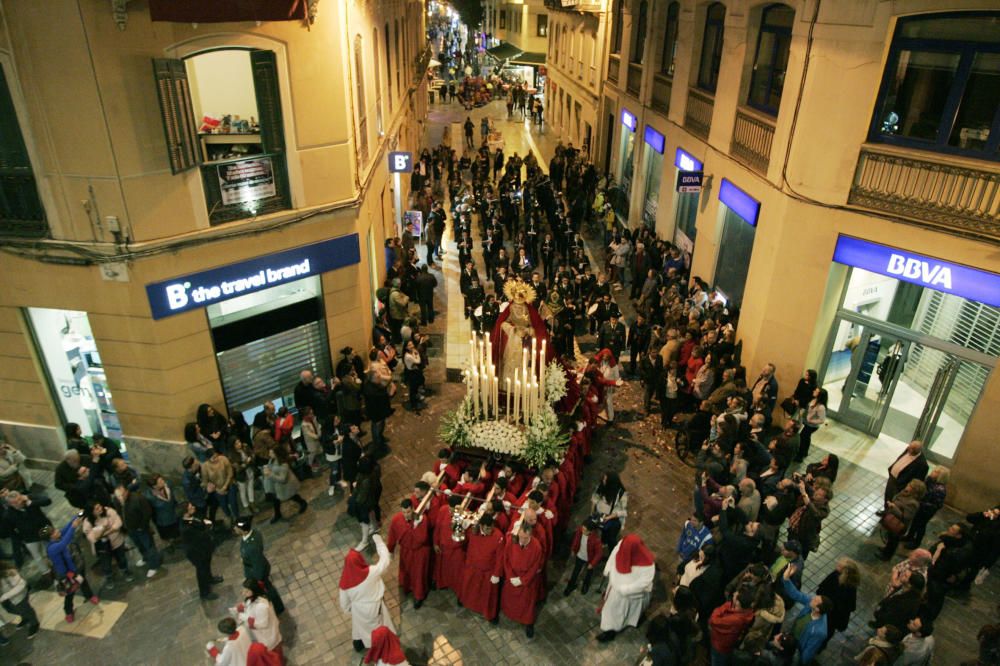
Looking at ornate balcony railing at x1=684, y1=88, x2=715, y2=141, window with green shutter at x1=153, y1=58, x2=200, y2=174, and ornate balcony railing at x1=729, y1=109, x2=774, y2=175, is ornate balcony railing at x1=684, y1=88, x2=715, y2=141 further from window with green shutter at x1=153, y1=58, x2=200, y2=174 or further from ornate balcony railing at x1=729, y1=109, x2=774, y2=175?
window with green shutter at x1=153, y1=58, x2=200, y2=174

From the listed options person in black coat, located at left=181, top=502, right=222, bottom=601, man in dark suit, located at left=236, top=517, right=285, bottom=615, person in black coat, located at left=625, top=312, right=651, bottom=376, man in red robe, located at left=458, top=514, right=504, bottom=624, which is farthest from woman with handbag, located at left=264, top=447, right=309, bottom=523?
person in black coat, located at left=625, top=312, right=651, bottom=376

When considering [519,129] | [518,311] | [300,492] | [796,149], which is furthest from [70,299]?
[519,129]

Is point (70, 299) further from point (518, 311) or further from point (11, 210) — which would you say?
point (518, 311)

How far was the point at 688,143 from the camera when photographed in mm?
16547

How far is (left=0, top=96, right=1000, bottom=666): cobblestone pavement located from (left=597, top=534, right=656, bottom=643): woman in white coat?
469 mm

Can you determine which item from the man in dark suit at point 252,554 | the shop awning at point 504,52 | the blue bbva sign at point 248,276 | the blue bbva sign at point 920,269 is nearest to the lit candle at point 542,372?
the man in dark suit at point 252,554

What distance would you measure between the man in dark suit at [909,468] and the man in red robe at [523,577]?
545 cm

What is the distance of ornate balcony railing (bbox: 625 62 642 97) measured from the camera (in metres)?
21.4

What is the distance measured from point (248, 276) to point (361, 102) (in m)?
5.07

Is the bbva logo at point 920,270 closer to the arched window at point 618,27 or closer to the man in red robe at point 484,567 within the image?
the man in red robe at point 484,567

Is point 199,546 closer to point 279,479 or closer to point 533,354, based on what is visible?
point 279,479

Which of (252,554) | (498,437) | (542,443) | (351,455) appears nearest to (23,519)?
(252,554)

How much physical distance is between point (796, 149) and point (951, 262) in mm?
3000

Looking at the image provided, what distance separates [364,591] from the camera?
726 cm
